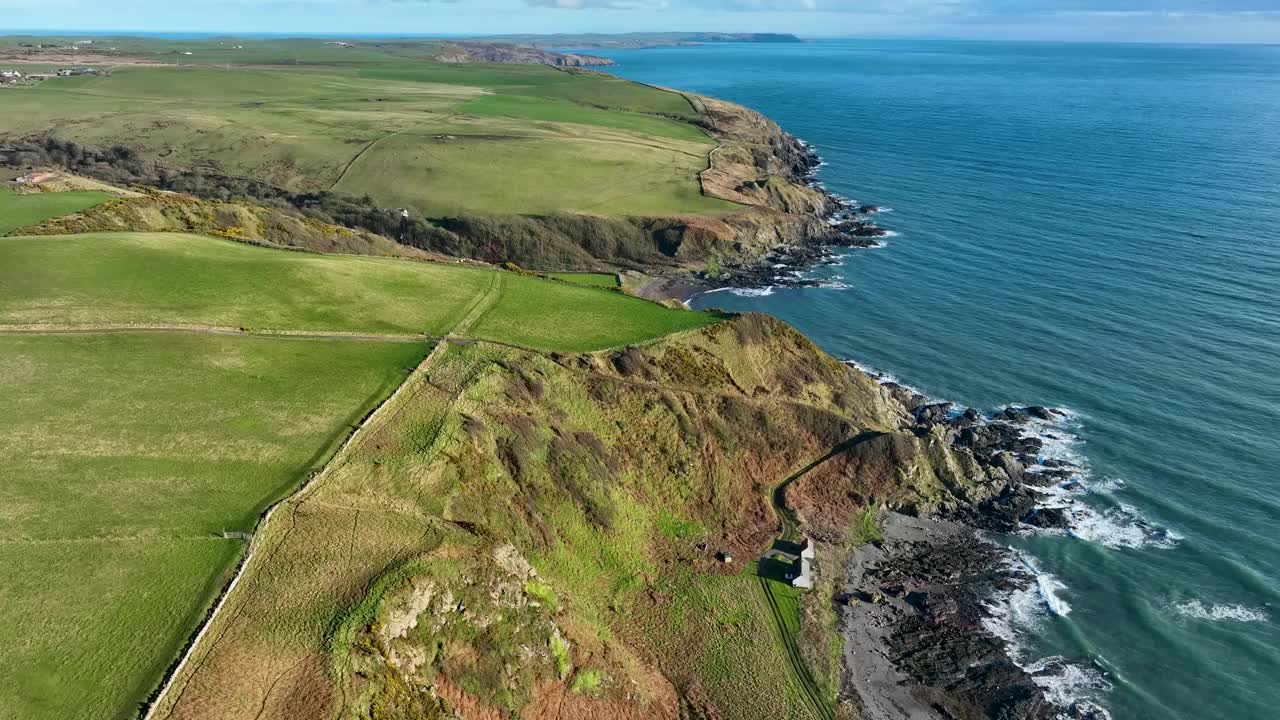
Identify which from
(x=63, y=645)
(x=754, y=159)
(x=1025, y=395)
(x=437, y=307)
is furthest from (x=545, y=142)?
(x=63, y=645)

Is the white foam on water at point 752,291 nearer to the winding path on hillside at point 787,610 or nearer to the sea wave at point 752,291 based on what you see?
the sea wave at point 752,291

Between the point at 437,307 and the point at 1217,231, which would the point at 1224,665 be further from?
the point at 1217,231

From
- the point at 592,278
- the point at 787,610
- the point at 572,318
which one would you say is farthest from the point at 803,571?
the point at 592,278

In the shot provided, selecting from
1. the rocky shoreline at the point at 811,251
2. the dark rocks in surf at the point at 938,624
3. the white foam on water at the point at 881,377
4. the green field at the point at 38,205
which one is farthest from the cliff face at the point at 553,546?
the green field at the point at 38,205

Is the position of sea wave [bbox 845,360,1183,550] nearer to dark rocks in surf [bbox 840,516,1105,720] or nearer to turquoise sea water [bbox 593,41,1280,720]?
turquoise sea water [bbox 593,41,1280,720]

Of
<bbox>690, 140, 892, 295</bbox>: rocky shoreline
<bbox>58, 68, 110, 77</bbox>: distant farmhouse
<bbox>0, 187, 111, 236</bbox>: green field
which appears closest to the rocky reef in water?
<bbox>690, 140, 892, 295</bbox>: rocky shoreline

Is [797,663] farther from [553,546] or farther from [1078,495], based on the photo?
[1078,495]

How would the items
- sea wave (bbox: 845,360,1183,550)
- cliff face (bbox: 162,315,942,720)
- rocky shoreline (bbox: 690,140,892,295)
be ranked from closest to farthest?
cliff face (bbox: 162,315,942,720) < sea wave (bbox: 845,360,1183,550) < rocky shoreline (bbox: 690,140,892,295)
